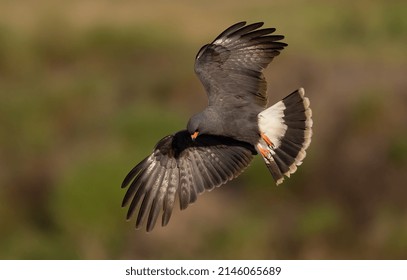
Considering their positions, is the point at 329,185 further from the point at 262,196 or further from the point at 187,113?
the point at 187,113

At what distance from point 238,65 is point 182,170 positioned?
4.28ft

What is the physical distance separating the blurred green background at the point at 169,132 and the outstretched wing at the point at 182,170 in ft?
27.4

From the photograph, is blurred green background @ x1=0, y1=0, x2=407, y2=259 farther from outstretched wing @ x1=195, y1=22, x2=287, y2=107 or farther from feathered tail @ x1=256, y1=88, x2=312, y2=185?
outstretched wing @ x1=195, y1=22, x2=287, y2=107

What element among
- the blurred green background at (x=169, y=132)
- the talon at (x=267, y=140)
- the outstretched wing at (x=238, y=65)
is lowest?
the blurred green background at (x=169, y=132)

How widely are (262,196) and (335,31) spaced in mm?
8198

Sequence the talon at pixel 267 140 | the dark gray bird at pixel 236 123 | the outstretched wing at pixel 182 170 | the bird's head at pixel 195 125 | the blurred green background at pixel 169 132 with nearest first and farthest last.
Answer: the bird's head at pixel 195 125, the dark gray bird at pixel 236 123, the talon at pixel 267 140, the outstretched wing at pixel 182 170, the blurred green background at pixel 169 132

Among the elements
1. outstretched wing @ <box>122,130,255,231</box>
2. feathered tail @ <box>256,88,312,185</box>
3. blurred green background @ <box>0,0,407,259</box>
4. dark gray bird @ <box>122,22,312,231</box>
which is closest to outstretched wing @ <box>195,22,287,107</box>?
dark gray bird @ <box>122,22,312,231</box>

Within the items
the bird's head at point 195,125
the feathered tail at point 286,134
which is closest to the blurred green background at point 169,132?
the feathered tail at point 286,134

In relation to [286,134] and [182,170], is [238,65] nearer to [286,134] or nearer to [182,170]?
[286,134]

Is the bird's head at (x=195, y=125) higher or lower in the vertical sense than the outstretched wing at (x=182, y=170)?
higher

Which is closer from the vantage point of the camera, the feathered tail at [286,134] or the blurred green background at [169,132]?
the feathered tail at [286,134]

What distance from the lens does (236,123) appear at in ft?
36.8

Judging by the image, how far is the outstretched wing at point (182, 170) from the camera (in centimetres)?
1183

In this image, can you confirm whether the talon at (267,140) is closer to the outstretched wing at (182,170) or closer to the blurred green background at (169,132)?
the outstretched wing at (182,170)
